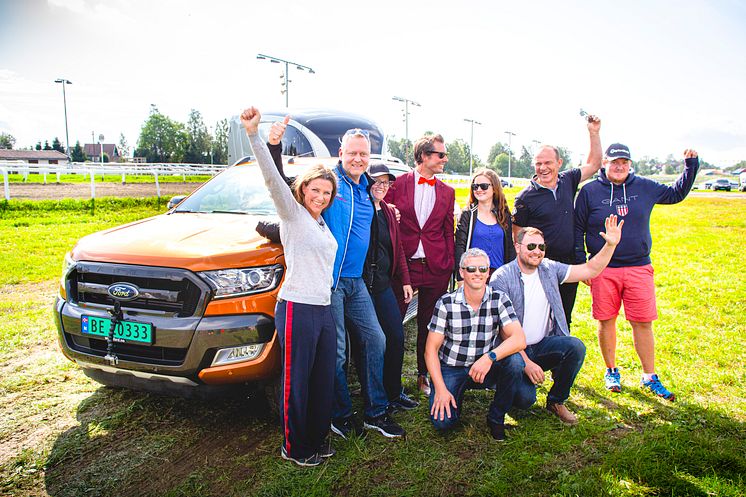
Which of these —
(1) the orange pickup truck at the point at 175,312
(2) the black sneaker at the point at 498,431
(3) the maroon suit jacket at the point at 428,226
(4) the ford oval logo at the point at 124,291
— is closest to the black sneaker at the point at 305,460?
(1) the orange pickup truck at the point at 175,312

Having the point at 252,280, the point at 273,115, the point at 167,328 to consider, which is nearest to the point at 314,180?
the point at 252,280

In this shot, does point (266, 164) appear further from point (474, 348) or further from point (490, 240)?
point (490, 240)

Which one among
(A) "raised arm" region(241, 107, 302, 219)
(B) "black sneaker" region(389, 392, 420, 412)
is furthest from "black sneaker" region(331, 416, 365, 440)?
(A) "raised arm" region(241, 107, 302, 219)

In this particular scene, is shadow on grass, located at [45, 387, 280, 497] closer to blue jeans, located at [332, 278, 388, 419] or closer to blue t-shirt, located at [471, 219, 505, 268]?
blue jeans, located at [332, 278, 388, 419]

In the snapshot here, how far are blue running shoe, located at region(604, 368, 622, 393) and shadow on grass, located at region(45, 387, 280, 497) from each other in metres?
2.83

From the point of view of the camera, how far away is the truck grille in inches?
124

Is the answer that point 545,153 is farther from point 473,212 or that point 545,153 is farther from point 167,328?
point 167,328

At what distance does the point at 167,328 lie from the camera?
310 cm

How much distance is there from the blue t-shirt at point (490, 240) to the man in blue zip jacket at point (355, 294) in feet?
3.63

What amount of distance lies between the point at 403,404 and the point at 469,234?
1513 millimetres

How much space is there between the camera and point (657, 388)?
4211 millimetres

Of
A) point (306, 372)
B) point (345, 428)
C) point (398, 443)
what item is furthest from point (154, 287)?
point (398, 443)

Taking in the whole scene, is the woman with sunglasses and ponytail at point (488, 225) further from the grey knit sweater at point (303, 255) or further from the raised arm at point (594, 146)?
the grey knit sweater at point (303, 255)

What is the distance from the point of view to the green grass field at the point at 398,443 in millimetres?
2988
